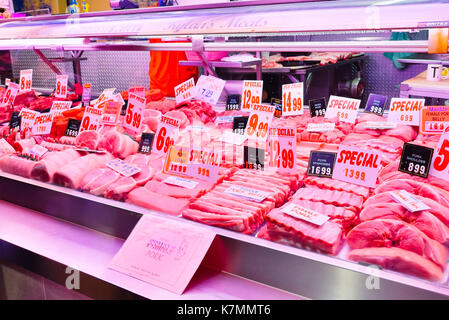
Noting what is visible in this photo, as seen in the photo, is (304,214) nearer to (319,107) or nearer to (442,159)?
(442,159)

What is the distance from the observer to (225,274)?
1.80 metres

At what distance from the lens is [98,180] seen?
91.0 inches

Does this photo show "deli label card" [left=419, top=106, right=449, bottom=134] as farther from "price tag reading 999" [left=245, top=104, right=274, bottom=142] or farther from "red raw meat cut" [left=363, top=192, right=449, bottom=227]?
"price tag reading 999" [left=245, top=104, right=274, bottom=142]

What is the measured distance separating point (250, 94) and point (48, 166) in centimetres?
165

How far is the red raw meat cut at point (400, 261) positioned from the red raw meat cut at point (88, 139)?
1.94 meters

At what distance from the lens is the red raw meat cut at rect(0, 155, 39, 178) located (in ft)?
8.18

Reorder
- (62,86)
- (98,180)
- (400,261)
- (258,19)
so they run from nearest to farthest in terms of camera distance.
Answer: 1. (400,261)
2. (258,19)
3. (98,180)
4. (62,86)

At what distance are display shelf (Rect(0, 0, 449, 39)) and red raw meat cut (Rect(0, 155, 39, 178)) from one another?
772mm

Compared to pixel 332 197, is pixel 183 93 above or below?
above

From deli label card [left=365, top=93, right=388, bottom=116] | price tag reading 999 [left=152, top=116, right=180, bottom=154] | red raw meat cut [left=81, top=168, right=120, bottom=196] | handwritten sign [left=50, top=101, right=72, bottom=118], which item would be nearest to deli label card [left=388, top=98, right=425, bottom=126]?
deli label card [left=365, top=93, right=388, bottom=116]

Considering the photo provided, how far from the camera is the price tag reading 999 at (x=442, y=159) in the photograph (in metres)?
1.89

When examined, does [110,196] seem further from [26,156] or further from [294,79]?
[294,79]

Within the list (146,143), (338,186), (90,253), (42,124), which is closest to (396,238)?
(338,186)

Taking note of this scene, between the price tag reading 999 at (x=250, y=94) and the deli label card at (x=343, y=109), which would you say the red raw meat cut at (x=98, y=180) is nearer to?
the price tag reading 999 at (x=250, y=94)
